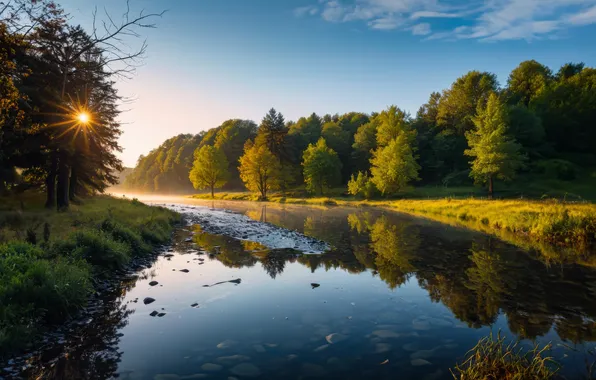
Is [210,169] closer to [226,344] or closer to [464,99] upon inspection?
[464,99]

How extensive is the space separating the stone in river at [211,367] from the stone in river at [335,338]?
8.22ft

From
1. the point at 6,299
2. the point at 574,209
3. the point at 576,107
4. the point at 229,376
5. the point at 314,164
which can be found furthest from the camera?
the point at 576,107

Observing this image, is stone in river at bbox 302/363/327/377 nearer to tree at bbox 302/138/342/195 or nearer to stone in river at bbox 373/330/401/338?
stone in river at bbox 373/330/401/338

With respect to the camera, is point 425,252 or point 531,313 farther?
point 425,252

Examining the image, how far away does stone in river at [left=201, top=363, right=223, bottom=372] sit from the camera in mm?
6371

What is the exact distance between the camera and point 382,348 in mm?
7301

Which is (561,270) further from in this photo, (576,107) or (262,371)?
(576,107)

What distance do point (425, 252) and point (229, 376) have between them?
45.2ft

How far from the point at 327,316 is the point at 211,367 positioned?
12.0 ft

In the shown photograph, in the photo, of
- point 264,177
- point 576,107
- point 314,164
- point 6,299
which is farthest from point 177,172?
point 6,299

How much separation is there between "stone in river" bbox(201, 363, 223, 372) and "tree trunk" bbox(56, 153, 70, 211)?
2268cm

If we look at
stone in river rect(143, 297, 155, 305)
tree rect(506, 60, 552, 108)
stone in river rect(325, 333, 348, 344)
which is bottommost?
stone in river rect(325, 333, 348, 344)

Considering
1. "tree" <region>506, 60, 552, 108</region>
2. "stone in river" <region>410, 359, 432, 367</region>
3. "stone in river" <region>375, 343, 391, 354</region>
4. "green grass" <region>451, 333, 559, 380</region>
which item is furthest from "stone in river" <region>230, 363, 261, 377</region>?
"tree" <region>506, 60, 552, 108</region>

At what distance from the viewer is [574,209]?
2180 centimetres
